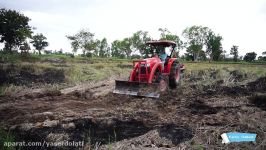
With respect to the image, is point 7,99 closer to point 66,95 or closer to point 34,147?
point 66,95

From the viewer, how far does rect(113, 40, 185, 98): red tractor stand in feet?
30.3

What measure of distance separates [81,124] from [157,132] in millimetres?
1601

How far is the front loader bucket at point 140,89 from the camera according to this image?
9.16m

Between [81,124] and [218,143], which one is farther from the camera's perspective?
[81,124]

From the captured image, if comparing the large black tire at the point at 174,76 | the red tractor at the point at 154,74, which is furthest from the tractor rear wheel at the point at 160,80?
the large black tire at the point at 174,76

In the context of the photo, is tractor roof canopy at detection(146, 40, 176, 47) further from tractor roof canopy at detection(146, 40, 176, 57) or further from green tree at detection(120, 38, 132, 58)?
green tree at detection(120, 38, 132, 58)

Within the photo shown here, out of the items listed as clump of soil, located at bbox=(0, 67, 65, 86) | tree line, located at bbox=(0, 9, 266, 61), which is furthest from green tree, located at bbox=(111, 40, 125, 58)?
clump of soil, located at bbox=(0, 67, 65, 86)

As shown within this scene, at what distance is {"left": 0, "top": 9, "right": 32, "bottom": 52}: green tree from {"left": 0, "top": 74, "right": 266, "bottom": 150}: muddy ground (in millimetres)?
22045

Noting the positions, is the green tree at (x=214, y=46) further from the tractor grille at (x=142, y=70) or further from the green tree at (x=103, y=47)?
the tractor grille at (x=142, y=70)

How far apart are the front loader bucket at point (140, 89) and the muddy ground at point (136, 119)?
0.66 ft

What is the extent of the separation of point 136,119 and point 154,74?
3841 millimetres

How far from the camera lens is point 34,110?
738 cm

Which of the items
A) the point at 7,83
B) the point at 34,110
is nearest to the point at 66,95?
the point at 34,110

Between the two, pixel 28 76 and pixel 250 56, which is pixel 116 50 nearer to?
pixel 250 56
